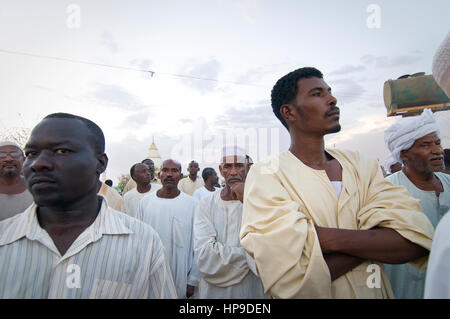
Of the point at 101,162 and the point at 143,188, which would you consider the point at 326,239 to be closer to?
the point at 101,162

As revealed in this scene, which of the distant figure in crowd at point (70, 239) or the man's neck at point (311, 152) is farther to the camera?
the man's neck at point (311, 152)

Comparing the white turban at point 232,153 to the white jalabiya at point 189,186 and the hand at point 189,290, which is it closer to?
the hand at point 189,290

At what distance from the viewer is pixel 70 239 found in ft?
5.03

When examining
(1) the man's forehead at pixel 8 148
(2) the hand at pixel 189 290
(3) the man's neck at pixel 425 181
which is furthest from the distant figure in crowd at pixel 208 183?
(3) the man's neck at pixel 425 181

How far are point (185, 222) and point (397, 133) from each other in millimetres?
3038

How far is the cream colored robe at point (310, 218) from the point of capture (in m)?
1.41

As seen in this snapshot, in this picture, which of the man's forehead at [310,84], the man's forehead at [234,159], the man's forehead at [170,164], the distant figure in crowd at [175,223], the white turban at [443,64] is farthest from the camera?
the man's forehead at [170,164]

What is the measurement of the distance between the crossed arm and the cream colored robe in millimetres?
48

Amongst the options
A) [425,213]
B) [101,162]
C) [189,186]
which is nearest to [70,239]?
[101,162]

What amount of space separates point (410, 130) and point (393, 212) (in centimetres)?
150

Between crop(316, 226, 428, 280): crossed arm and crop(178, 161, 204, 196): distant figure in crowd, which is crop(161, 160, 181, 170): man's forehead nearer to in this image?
crop(316, 226, 428, 280): crossed arm

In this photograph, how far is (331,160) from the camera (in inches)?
77.7

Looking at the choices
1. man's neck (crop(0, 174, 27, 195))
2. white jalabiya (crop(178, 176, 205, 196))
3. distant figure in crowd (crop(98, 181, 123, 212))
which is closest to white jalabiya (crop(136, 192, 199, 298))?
distant figure in crowd (crop(98, 181, 123, 212))
